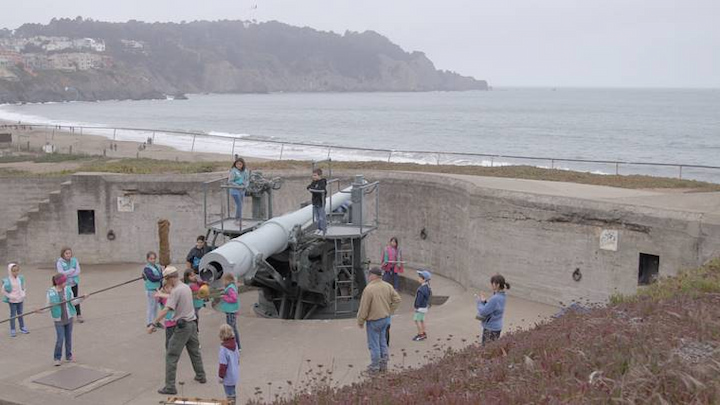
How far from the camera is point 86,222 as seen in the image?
1655 cm

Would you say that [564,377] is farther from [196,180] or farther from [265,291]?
[196,180]

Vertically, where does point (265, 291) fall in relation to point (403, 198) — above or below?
below

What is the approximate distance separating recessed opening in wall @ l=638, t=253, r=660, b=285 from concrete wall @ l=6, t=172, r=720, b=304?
115 millimetres

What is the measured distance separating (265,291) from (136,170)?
7.04m

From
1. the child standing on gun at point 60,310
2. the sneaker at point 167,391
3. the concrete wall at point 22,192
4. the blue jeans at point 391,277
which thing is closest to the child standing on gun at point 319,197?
the blue jeans at point 391,277

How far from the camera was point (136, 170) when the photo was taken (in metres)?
18.6

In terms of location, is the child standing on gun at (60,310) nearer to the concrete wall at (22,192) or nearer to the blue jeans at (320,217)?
the blue jeans at (320,217)

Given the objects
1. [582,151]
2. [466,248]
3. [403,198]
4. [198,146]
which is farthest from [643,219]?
[582,151]

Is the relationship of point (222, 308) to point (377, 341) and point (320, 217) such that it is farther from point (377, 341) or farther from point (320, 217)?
point (320, 217)

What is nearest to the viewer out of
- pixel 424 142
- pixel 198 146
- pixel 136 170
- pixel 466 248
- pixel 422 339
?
pixel 422 339

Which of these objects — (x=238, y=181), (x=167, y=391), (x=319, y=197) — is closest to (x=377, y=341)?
(x=167, y=391)

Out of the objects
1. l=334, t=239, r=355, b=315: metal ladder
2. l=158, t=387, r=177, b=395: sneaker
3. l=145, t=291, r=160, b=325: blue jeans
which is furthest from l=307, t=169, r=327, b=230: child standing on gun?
l=158, t=387, r=177, b=395: sneaker

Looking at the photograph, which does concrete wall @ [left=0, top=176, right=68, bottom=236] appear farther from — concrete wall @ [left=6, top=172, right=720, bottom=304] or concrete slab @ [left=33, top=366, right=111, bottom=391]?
concrete slab @ [left=33, top=366, right=111, bottom=391]

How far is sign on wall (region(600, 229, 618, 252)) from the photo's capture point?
1256 centimetres
